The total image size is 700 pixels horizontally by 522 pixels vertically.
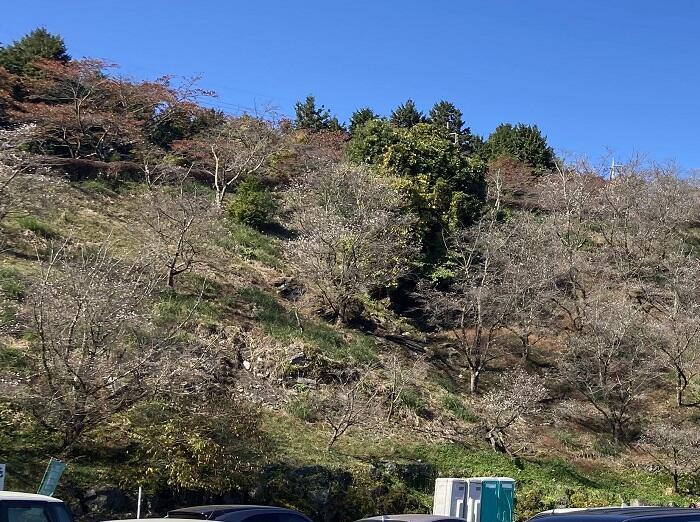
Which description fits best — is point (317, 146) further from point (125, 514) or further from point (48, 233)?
point (125, 514)

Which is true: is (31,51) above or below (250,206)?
above

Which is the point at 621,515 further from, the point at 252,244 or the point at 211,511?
the point at 252,244

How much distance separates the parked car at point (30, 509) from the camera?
23.0 feet

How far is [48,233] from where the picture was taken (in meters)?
23.9

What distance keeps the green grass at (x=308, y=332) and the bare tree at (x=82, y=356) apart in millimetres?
8608

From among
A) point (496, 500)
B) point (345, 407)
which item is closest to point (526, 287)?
point (345, 407)

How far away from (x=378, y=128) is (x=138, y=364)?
72.0 ft

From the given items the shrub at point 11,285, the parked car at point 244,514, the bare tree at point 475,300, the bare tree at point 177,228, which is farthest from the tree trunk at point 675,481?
the shrub at point 11,285

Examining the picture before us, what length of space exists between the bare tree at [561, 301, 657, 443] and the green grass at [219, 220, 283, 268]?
10872mm

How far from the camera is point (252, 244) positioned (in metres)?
29.6

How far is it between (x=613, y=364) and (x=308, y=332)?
9811 millimetres

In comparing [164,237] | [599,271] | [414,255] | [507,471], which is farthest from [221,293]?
[599,271]

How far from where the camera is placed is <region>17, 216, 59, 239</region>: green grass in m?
23.7

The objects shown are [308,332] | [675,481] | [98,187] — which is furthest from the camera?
[98,187]
